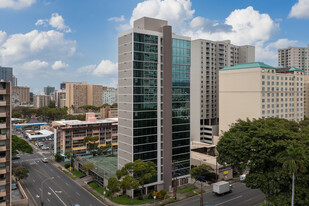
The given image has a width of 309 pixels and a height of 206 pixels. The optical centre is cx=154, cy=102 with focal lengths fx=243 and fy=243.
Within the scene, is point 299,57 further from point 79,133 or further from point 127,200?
point 127,200

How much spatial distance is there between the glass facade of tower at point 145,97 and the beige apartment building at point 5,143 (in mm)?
21767

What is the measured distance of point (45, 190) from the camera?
54.0 m

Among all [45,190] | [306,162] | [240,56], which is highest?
[240,56]

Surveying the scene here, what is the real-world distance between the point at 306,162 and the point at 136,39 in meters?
35.5

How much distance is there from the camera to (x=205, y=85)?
308ft

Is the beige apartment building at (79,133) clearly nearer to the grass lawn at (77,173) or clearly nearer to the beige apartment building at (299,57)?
the grass lawn at (77,173)

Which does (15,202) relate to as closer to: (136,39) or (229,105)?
(136,39)

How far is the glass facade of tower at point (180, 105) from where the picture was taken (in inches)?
2120

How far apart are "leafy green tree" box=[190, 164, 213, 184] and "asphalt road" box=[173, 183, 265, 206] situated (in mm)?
4212

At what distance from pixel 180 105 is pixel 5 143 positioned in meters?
34.1

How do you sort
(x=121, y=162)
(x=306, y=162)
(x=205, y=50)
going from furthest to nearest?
(x=205, y=50)
(x=121, y=162)
(x=306, y=162)

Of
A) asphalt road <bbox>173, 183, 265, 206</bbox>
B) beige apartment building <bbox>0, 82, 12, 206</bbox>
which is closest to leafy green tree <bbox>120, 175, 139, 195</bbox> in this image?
asphalt road <bbox>173, 183, 265, 206</bbox>

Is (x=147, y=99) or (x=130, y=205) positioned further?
(x=147, y=99)

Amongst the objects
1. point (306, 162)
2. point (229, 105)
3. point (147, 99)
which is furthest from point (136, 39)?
point (229, 105)
